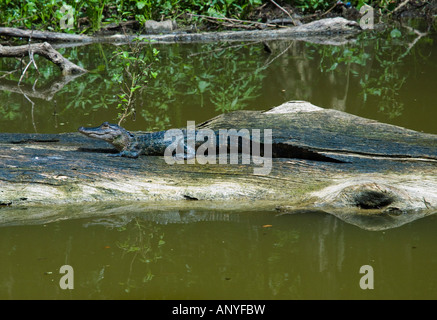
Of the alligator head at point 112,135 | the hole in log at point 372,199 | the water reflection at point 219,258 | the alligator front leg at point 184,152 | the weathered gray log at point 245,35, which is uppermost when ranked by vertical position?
the weathered gray log at point 245,35

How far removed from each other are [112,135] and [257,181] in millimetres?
1497

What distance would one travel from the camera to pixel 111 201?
3.97 m

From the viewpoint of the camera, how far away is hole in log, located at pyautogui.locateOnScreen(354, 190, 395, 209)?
12.2 feet

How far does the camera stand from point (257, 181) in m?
4.08

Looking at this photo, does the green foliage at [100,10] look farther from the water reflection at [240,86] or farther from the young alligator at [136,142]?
the young alligator at [136,142]

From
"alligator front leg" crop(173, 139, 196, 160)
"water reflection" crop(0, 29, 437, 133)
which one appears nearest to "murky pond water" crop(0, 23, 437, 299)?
"alligator front leg" crop(173, 139, 196, 160)

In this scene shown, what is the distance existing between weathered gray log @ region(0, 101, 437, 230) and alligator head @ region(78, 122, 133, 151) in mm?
330

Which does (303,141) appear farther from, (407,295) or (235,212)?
(407,295)

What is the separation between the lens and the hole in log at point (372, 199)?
3725 mm

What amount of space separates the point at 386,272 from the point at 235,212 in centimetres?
123

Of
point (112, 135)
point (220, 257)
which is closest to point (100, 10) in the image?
point (112, 135)

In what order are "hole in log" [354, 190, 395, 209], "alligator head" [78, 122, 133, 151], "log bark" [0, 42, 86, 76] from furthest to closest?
1. "log bark" [0, 42, 86, 76]
2. "alligator head" [78, 122, 133, 151]
3. "hole in log" [354, 190, 395, 209]

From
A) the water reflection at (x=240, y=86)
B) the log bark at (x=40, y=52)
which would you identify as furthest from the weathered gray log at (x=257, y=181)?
the log bark at (x=40, y=52)

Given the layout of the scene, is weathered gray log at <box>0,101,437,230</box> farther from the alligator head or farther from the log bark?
the log bark
